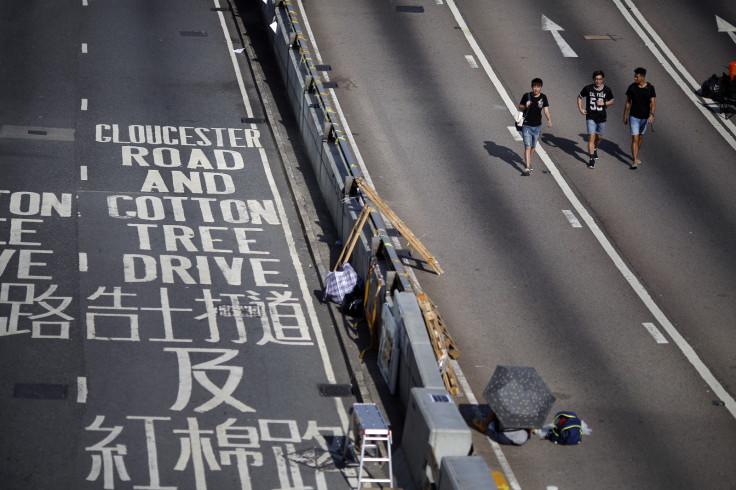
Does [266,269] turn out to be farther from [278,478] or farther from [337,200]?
[278,478]

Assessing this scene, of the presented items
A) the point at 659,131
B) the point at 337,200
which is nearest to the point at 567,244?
the point at 337,200

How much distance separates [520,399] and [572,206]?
803 centimetres

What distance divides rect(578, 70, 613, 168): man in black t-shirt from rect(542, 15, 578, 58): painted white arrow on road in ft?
20.2

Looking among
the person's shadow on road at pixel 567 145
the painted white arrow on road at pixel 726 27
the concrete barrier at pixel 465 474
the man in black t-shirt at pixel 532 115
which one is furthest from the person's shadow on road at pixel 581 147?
the concrete barrier at pixel 465 474

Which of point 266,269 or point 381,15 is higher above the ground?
point 381,15

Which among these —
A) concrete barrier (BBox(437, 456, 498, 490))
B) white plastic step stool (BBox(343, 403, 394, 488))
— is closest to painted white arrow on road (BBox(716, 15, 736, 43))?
white plastic step stool (BBox(343, 403, 394, 488))

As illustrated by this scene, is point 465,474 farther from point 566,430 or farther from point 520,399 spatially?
point 566,430

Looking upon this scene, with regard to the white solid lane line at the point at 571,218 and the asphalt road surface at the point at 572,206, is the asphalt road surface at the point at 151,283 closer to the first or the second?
the asphalt road surface at the point at 572,206

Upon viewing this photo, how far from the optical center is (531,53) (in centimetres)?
2927

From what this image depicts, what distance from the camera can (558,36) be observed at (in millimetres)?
30391

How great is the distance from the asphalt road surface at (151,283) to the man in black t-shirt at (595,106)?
6628 millimetres

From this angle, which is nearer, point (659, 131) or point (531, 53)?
point (659, 131)

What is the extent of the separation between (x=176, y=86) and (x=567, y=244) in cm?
1183

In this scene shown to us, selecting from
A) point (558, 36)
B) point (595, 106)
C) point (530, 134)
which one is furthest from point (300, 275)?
point (558, 36)
